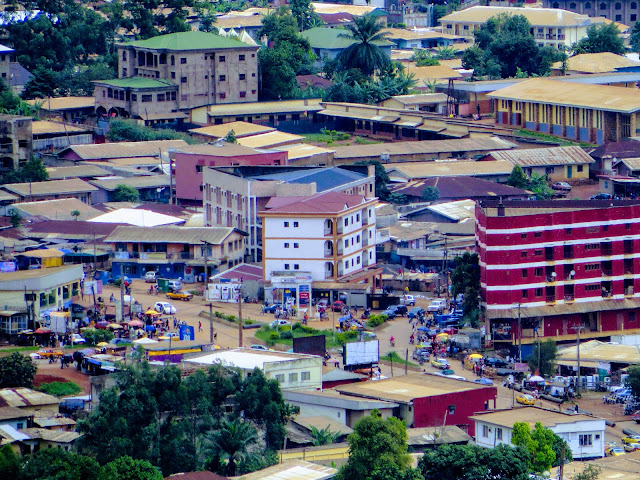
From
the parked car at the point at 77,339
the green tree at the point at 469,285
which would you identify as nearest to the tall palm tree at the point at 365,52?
the green tree at the point at 469,285

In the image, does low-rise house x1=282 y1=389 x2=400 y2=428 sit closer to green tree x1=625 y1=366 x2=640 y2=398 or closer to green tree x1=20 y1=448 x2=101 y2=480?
green tree x1=625 y1=366 x2=640 y2=398

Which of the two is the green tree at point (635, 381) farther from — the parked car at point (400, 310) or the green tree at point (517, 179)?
the green tree at point (517, 179)

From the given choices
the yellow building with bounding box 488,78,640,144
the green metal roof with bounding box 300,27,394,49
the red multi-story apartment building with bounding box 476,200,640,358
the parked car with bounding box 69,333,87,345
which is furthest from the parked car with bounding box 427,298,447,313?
the green metal roof with bounding box 300,27,394,49

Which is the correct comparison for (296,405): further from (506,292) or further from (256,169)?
(256,169)

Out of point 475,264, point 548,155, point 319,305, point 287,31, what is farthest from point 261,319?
point 287,31

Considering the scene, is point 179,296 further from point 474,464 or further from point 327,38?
point 327,38
